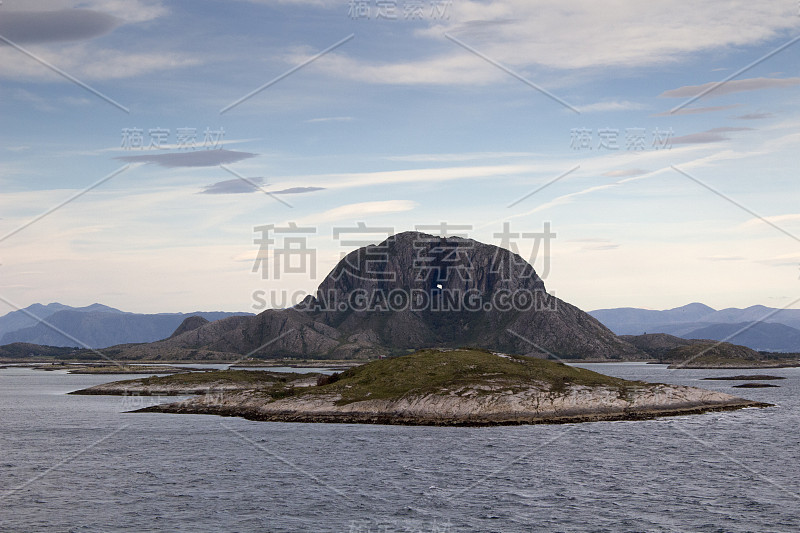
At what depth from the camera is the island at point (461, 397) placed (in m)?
119

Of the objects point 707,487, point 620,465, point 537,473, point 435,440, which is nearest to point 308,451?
point 435,440

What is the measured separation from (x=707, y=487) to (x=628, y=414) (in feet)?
179

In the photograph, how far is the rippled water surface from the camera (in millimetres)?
55469

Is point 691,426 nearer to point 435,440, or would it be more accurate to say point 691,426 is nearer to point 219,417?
point 435,440

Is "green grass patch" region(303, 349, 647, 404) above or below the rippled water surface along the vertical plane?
above

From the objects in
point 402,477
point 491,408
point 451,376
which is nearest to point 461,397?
point 491,408

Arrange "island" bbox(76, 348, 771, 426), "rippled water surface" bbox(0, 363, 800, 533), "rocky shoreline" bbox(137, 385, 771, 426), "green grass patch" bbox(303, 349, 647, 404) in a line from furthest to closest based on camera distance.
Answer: "green grass patch" bbox(303, 349, 647, 404)
"island" bbox(76, 348, 771, 426)
"rocky shoreline" bbox(137, 385, 771, 426)
"rippled water surface" bbox(0, 363, 800, 533)

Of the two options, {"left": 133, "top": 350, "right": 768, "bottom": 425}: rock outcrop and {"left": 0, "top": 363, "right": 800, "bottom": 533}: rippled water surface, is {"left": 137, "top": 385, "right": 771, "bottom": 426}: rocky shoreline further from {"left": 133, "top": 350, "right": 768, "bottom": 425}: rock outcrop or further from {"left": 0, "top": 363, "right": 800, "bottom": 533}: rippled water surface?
{"left": 0, "top": 363, "right": 800, "bottom": 533}: rippled water surface

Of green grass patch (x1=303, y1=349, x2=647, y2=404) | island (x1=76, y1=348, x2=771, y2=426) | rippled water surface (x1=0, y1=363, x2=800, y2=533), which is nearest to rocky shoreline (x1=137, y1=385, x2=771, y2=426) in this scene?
island (x1=76, y1=348, x2=771, y2=426)

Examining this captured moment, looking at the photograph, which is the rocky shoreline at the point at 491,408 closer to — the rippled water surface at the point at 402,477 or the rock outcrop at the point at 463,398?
the rock outcrop at the point at 463,398

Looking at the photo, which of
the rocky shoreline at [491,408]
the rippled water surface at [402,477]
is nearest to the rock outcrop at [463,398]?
the rocky shoreline at [491,408]

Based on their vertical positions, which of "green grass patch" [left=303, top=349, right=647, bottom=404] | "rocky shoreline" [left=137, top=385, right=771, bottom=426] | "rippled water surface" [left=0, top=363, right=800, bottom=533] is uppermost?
"green grass patch" [left=303, top=349, right=647, bottom=404]

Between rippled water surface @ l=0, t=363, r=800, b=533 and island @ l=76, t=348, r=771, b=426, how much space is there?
767 cm

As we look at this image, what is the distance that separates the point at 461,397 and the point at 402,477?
51.0 m
